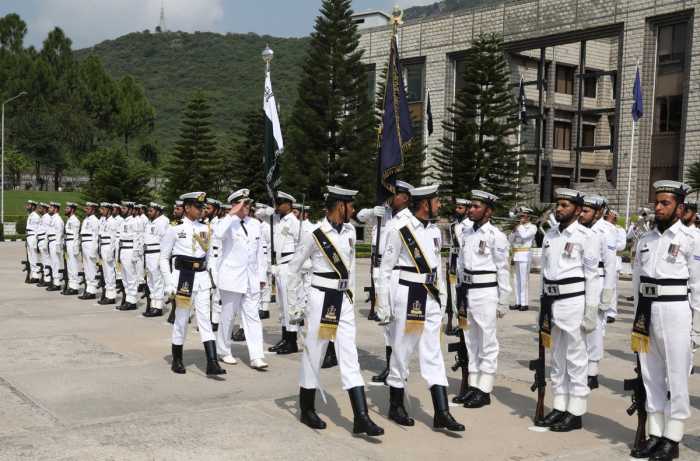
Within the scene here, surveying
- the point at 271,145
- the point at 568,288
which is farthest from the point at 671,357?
the point at 271,145

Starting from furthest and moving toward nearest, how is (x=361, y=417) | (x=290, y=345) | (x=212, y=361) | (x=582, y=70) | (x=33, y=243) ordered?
(x=582, y=70), (x=33, y=243), (x=290, y=345), (x=212, y=361), (x=361, y=417)

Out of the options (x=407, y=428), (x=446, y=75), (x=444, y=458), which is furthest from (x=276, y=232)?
(x=446, y=75)

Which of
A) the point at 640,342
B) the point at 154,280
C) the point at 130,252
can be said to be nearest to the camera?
the point at 640,342

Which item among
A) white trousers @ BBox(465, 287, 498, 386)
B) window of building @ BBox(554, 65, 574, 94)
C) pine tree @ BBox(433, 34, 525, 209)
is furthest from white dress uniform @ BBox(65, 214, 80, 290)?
window of building @ BBox(554, 65, 574, 94)

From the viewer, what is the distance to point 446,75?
40656 millimetres

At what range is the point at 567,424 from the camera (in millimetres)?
5977

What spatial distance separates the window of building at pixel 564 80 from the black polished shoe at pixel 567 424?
44.4 m

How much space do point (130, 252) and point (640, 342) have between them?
10.3m

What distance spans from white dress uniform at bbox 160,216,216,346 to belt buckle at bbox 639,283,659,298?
4.39m

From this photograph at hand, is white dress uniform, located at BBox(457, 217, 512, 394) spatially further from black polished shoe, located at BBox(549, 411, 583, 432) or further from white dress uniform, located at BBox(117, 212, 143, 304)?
white dress uniform, located at BBox(117, 212, 143, 304)

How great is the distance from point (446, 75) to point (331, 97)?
8.15 m

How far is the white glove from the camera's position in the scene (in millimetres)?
5801

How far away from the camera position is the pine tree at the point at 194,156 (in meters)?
41.3

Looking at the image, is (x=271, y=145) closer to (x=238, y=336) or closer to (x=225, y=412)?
(x=238, y=336)
